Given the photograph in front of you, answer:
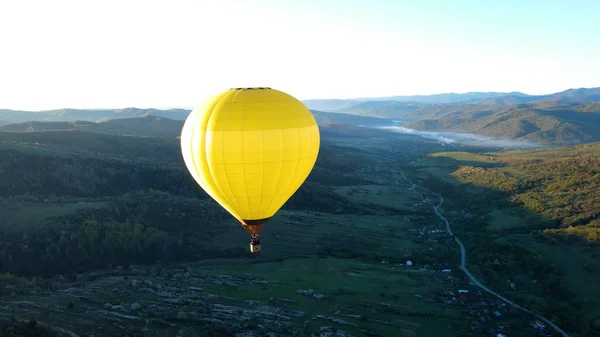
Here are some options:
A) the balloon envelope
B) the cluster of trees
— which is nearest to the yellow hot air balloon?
the balloon envelope

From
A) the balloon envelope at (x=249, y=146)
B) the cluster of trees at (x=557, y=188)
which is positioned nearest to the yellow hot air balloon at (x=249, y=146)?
the balloon envelope at (x=249, y=146)

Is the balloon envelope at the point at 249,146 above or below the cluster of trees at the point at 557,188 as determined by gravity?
above

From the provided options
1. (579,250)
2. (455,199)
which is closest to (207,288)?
(579,250)

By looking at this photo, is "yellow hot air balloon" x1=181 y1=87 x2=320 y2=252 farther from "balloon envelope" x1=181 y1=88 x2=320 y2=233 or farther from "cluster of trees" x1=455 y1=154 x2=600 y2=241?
"cluster of trees" x1=455 y1=154 x2=600 y2=241

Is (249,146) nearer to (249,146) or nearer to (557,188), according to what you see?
(249,146)

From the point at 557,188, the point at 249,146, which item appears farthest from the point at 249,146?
the point at 557,188

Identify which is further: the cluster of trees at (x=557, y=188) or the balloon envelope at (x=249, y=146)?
the cluster of trees at (x=557, y=188)

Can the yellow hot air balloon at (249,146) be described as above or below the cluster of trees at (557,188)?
above

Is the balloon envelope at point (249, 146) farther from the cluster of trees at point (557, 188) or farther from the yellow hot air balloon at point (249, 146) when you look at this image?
the cluster of trees at point (557, 188)
